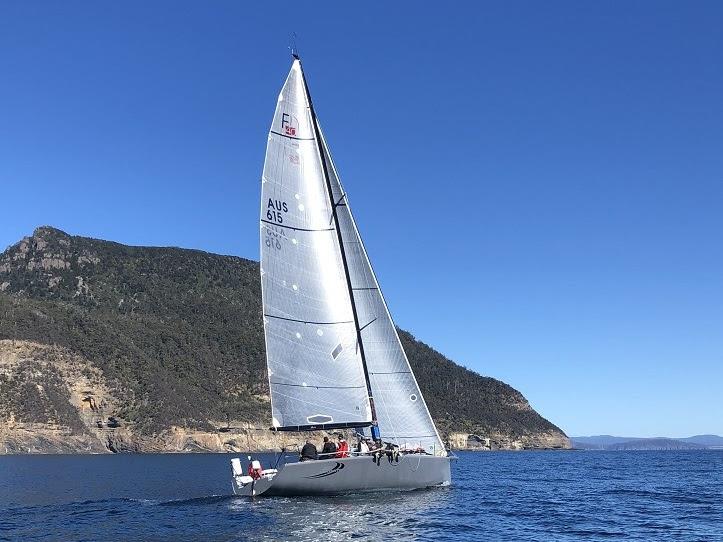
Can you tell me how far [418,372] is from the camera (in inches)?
6752

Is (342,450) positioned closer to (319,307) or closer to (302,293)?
(319,307)

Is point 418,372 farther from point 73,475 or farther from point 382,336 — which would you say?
point 382,336

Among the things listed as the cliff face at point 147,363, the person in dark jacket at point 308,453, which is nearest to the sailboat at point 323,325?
the person in dark jacket at point 308,453

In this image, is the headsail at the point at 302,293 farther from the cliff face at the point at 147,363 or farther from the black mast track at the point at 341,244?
the cliff face at the point at 147,363

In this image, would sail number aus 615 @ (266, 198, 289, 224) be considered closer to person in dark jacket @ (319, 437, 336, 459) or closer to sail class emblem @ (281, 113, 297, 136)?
sail class emblem @ (281, 113, 297, 136)

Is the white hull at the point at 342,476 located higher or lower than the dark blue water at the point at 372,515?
higher

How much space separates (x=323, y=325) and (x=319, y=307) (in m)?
0.73

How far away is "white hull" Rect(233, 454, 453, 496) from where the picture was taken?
93.8 feet

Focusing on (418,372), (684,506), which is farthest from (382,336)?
(418,372)

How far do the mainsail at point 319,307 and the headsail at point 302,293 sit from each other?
0.04 metres

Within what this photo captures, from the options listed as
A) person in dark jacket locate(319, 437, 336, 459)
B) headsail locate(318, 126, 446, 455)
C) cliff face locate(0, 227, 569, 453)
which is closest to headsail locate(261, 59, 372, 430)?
headsail locate(318, 126, 446, 455)

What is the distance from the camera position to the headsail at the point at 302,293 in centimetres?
3030

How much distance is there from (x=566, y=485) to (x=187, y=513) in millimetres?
25449

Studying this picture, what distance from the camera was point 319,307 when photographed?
3088 centimetres
